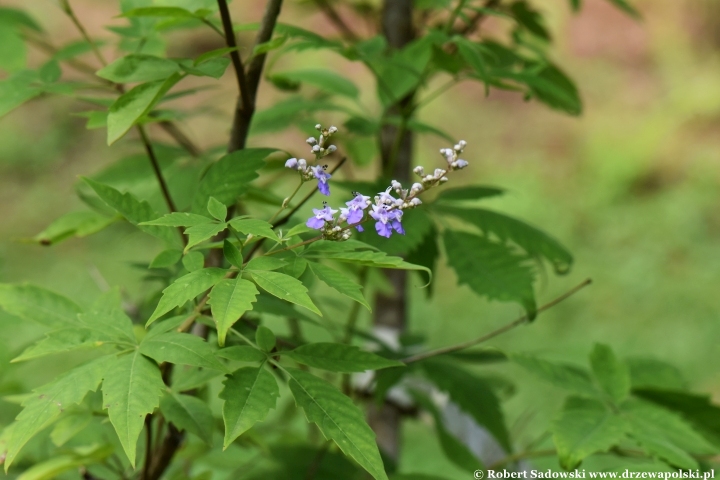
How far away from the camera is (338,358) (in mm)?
598

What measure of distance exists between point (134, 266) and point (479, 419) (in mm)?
446

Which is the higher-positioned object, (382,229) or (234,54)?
(234,54)

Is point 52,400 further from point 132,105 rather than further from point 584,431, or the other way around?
point 584,431

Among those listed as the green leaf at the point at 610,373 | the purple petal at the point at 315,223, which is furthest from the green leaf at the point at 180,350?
the green leaf at the point at 610,373

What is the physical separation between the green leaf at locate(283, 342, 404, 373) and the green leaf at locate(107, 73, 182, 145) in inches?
9.0

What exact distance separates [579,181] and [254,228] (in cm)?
366

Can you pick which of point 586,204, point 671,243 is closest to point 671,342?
point 671,243

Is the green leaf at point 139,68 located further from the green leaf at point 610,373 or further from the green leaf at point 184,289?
the green leaf at point 610,373

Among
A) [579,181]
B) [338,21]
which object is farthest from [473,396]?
[579,181]

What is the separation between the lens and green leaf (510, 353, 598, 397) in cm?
80

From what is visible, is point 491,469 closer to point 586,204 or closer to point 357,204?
point 357,204

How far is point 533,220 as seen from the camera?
11.9ft

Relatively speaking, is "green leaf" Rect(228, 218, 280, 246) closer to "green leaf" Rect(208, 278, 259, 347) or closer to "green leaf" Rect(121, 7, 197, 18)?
"green leaf" Rect(208, 278, 259, 347)

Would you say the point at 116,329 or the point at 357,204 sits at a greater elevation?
the point at 357,204
